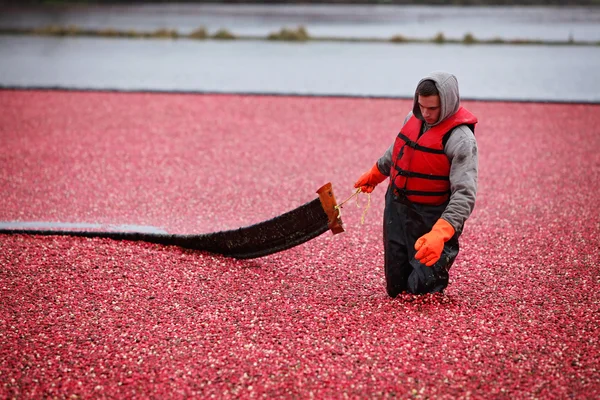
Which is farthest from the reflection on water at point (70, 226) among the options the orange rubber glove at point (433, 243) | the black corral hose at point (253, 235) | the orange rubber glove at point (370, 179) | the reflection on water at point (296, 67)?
the reflection on water at point (296, 67)

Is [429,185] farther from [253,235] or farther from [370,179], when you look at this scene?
[253,235]

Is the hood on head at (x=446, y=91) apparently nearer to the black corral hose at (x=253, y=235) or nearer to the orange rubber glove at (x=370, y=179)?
the orange rubber glove at (x=370, y=179)

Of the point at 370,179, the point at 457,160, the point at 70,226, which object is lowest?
the point at 70,226

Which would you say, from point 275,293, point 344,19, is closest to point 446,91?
point 275,293

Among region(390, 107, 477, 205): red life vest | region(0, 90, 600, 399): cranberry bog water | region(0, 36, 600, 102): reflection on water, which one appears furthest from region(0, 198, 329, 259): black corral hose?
region(0, 36, 600, 102): reflection on water

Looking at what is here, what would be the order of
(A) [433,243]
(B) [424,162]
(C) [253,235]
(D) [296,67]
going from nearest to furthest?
1. (A) [433,243]
2. (B) [424,162]
3. (C) [253,235]
4. (D) [296,67]

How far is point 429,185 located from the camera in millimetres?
2039

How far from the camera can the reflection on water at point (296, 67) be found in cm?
741

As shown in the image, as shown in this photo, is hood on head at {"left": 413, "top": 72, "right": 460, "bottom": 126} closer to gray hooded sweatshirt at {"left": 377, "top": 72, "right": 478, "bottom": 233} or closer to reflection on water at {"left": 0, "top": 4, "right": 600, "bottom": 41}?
gray hooded sweatshirt at {"left": 377, "top": 72, "right": 478, "bottom": 233}

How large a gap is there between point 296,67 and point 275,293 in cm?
703

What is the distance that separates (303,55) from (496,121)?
4929mm

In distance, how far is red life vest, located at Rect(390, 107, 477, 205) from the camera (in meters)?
2.00

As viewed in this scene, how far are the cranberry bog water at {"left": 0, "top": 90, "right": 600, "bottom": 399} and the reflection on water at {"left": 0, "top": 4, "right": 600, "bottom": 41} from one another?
27.4ft

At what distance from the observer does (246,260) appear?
253cm
